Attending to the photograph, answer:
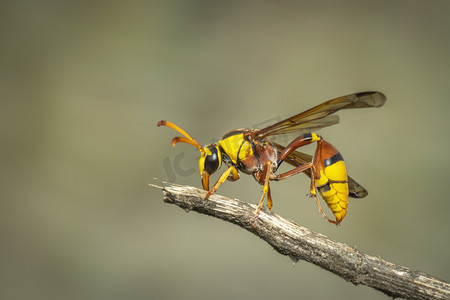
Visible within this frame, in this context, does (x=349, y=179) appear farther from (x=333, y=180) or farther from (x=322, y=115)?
(x=322, y=115)

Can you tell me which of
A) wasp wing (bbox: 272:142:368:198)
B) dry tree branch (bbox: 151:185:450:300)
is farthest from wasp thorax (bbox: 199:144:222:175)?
wasp wing (bbox: 272:142:368:198)

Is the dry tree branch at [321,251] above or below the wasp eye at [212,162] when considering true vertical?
below

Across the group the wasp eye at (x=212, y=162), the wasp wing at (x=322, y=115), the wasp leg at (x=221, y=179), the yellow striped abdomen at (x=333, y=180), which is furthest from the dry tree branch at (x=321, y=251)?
the wasp wing at (x=322, y=115)

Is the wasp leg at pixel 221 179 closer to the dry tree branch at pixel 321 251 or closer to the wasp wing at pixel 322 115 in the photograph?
the dry tree branch at pixel 321 251

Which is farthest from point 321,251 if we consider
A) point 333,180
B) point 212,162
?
point 212,162

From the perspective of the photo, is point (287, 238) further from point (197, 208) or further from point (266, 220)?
point (197, 208)

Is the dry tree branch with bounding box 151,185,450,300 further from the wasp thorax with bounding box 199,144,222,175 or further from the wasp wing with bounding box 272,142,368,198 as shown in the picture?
the wasp wing with bounding box 272,142,368,198
